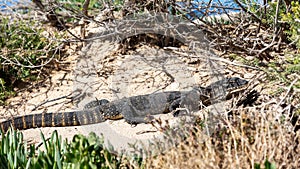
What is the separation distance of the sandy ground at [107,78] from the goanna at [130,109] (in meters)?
0.19

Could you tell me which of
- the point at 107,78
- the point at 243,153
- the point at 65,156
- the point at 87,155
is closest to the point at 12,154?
the point at 65,156

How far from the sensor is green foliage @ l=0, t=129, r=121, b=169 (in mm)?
3242

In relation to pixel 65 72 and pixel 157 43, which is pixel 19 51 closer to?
pixel 65 72

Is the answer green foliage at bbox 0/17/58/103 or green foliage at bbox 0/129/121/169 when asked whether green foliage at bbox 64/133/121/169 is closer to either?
green foliage at bbox 0/129/121/169

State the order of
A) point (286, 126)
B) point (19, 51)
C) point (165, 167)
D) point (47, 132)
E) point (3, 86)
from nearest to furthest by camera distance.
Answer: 1. point (165, 167)
2. point (286, 126)
3. point (47, 132)
4. point (3, 86)
5. point (19, 51)

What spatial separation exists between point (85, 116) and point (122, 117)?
1.71 feet

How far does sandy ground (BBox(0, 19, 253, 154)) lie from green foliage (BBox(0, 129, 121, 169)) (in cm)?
249

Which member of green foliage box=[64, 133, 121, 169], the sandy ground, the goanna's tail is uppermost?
green foliage box=[64, 133, 121, 169]

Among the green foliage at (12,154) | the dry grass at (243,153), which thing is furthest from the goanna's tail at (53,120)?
the dry grass at (243,153)

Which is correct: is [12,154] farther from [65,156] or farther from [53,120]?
[53,120]

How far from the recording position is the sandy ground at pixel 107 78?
6721mm

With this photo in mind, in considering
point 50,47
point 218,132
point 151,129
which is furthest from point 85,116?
point 218,132

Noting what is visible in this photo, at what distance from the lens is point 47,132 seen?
19.1 ft

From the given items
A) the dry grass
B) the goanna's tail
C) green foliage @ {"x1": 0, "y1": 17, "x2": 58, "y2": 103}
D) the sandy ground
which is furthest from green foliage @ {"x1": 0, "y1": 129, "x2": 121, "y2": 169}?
green foliage @ {"x1": 0, "y1": 17, "x2": 58, "y2": 103}
